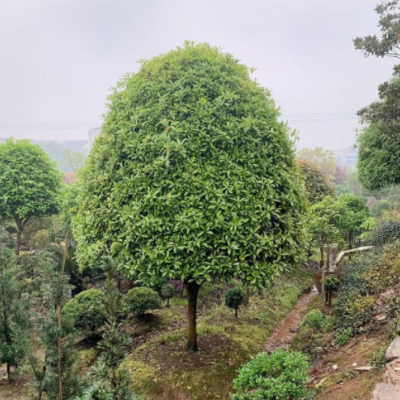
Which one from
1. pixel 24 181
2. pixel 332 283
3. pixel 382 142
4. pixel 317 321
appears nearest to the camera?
pixel 317 321

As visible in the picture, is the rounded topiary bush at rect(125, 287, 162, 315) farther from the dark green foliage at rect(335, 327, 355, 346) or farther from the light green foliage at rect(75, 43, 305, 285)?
the dark green foliage at rect(335, 327, 355, 346)

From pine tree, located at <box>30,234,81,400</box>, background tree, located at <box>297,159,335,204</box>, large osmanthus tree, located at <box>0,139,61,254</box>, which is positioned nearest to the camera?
pine tree, located at <box>30,234,81,400</box>

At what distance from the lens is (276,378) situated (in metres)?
3.17

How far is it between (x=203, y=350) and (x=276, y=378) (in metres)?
2.74

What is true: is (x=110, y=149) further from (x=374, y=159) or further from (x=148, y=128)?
(x=374, y=159)

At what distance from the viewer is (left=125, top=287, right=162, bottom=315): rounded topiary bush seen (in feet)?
23.7

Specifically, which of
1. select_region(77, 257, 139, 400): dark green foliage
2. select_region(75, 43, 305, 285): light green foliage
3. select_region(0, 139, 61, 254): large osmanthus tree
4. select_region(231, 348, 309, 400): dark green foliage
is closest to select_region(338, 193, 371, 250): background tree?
select_region(75, 43, 305, 285): light green foliage

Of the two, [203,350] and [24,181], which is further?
[24,181]

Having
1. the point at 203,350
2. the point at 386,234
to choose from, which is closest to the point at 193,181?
the point at 203,350

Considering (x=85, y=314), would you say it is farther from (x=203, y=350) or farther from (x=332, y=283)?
(x=332, y=283)

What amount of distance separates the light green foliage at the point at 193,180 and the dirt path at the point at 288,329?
3.03 meters

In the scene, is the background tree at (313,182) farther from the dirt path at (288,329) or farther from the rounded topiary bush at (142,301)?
the rounded topiary bush at (142,301)

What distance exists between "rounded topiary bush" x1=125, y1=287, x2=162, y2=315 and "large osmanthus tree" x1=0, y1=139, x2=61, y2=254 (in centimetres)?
585

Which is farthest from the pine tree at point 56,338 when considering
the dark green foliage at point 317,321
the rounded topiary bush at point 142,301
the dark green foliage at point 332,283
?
the dark green foliage at point 332,283
